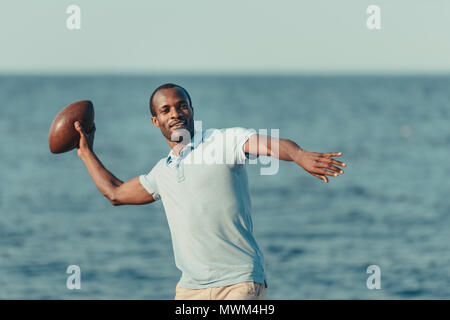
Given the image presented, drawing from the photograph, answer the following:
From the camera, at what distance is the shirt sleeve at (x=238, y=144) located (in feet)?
18.2

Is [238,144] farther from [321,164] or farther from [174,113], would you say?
[321,164]

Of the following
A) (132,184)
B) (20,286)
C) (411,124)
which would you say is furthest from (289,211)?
(411,124)

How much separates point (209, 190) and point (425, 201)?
86.4 feet

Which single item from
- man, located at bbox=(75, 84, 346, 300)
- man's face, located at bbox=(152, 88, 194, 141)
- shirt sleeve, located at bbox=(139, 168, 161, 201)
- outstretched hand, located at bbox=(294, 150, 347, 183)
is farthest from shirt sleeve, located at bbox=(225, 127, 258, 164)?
shirt sleeve, located at bbox=(139, 168, 161, 201)

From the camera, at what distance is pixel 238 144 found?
18.3ft

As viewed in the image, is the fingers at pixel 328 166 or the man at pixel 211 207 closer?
the fingers at pixel 328 166

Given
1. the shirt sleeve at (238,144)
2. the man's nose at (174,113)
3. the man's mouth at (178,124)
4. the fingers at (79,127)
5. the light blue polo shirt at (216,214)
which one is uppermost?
the fingers at (79,127)

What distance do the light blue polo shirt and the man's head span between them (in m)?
0.21

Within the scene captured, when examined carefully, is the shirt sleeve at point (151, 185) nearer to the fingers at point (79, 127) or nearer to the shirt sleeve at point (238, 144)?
the shirt sleeve at point (238, 144)

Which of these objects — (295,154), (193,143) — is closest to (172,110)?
(193,143)

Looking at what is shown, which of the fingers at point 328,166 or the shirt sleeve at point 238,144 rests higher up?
the shirt sleeve at point 238,144

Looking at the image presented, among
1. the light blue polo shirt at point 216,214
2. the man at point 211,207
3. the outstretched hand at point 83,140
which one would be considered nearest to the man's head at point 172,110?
the man at point 211,207

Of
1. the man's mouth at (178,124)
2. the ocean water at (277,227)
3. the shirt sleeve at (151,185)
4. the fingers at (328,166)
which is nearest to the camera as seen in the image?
the fingers at (328,166)
